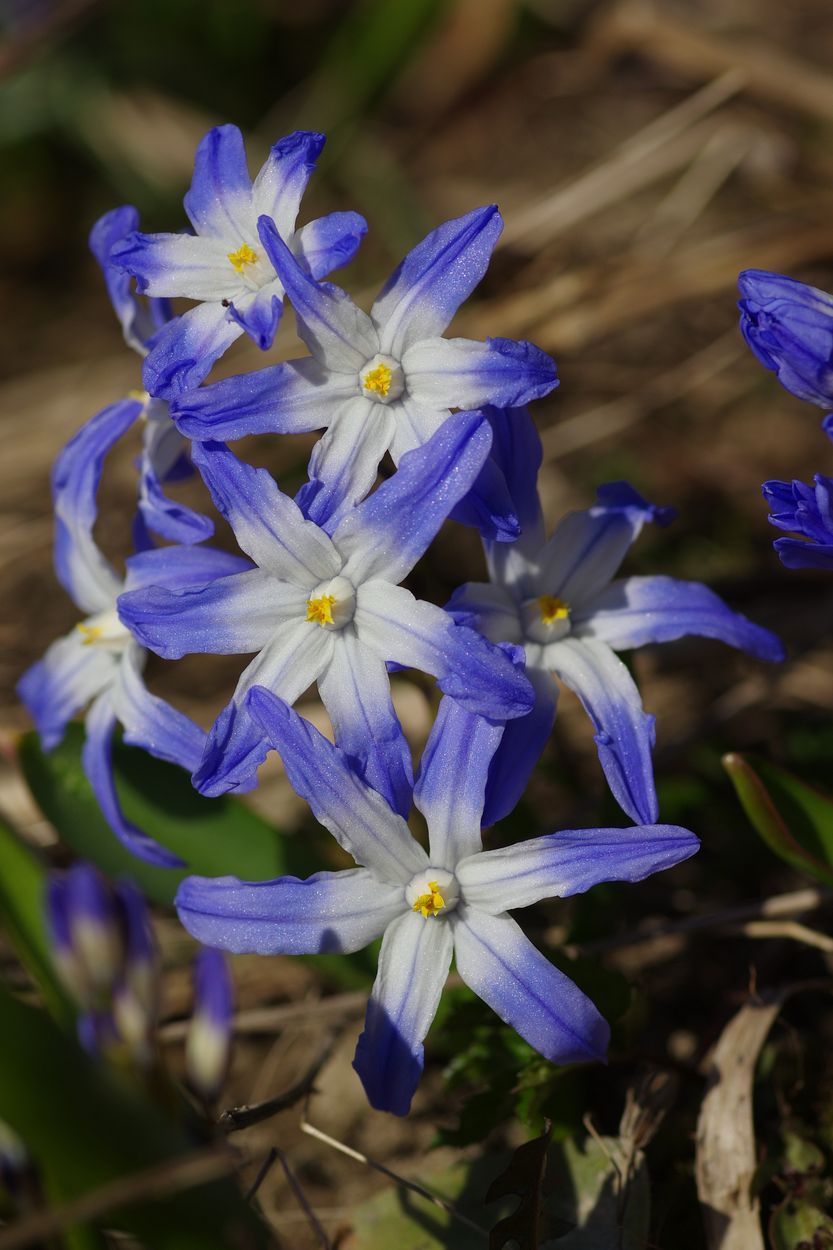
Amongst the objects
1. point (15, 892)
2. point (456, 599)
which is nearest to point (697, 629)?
point (456, 599)

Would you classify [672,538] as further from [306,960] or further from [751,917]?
[306,960]

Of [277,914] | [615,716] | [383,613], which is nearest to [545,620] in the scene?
[615,716]

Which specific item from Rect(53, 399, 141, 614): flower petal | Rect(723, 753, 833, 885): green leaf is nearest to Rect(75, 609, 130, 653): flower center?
→ Rect(53, 399, 141, 614): flower petal

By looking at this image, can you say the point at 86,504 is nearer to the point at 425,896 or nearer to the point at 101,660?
the point at 101,660

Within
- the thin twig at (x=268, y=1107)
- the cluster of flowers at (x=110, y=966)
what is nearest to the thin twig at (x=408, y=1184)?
A: the thin twig at (x=268, y=1107)

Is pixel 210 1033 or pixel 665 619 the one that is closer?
pixel 210 1033
